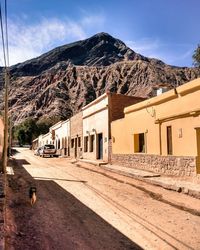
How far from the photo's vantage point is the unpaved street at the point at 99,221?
6.46 metres

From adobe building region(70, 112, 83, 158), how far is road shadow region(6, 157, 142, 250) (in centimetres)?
2430

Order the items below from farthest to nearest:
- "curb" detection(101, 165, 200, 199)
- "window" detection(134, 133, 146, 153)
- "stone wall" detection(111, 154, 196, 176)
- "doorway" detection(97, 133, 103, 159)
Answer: "doorway" detection(97, 133, 103, 159) < "window" detection(134, 133, 146, 153) < "stone wall" detection(111, 154, 196, 176) < "curb" detection(101, 165, 200, 199)

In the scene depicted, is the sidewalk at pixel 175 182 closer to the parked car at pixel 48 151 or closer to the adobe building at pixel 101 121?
the adobe building at pixel 101 121

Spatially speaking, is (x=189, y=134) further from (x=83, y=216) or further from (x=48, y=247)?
(x=48, y=247)

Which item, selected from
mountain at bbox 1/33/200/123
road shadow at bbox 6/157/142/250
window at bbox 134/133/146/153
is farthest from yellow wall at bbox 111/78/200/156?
mountain at bbox 1/33/200/123

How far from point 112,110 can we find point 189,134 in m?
12.2

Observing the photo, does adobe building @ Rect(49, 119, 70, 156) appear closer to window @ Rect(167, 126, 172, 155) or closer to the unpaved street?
window @ Rect(167, 126, 172, 155)

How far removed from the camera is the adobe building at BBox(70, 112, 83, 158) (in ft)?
117

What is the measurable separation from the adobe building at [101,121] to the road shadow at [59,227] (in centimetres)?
1500

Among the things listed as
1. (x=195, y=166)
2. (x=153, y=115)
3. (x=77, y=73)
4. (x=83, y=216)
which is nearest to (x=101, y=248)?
(x=83, y=216)

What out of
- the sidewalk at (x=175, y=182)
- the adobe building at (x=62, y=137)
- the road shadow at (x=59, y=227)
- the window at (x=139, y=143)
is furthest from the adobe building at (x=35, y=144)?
the road shadow at (x=59, y=227)

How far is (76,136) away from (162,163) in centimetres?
2237

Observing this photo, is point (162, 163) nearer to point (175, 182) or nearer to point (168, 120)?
point (168, 120)

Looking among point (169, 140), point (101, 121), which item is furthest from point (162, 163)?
point (101, 121)
